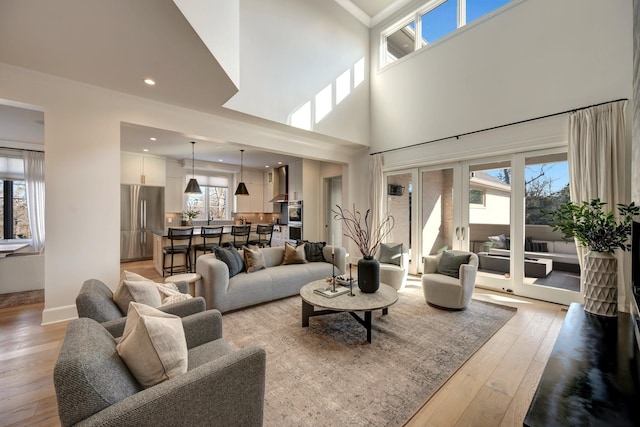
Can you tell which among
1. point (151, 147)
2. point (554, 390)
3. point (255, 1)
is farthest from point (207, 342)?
point (151, 147)

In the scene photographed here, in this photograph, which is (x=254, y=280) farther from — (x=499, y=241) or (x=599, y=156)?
(x=599, y=156)

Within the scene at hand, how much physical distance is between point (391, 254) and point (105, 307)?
386 cm

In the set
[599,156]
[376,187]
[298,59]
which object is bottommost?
[376,187]

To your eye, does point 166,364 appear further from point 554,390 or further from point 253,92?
point 253,92

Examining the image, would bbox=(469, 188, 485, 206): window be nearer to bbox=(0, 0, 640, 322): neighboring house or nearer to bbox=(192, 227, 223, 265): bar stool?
bbox=(0, 0, 640, 322): neighboring house

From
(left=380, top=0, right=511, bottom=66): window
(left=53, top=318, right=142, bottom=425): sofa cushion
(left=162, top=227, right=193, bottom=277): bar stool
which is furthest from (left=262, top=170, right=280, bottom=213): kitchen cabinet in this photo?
(left=53, top=318, right=142, bottom=425): sofa cushion

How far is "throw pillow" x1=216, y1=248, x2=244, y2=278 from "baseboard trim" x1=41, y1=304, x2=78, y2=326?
5.99ft

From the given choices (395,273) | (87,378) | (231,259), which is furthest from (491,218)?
(87,378)

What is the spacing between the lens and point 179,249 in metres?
4.99

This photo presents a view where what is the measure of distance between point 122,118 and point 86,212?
133cm

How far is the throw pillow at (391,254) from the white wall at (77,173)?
13.3 feet

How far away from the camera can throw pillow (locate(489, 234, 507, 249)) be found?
4289mm

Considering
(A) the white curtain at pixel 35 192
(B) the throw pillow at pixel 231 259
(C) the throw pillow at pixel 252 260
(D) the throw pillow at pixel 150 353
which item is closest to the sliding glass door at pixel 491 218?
(C) the throw pillow at pixel 252 260

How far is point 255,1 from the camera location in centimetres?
413
